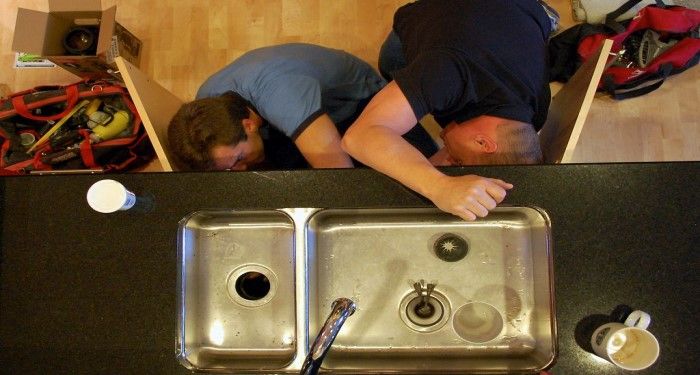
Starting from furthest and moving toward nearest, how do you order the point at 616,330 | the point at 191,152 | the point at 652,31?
1. the point at 652,31
2. the point at 191,152
3. the point at 616,330

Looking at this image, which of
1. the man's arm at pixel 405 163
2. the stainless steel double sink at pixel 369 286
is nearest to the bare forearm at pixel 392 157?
the man's arm at pixel 405 163

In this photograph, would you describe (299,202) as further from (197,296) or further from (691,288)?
(691,288)

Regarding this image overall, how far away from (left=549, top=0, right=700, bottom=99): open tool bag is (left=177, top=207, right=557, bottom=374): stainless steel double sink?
3.26 ft

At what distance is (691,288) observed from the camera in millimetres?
910

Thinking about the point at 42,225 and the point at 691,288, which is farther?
the point at 42,225

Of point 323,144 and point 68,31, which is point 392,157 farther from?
point 68,31

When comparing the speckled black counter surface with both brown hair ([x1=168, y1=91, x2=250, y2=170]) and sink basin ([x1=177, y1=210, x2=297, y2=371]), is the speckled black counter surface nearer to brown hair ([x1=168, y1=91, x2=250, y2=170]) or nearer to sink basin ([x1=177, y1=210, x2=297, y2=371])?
sink basin ([x1=177, y1=210, x2=297, y2=371])

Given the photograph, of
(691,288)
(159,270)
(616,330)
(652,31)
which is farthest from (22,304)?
(652,31)

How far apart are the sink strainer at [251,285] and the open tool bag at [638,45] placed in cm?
129

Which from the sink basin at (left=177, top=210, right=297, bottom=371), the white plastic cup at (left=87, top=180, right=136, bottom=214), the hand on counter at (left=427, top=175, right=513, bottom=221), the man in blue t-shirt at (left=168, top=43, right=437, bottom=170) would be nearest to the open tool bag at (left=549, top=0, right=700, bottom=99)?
the man in blue t-shirt at (left=168, top=43, right=437, bottom=170)

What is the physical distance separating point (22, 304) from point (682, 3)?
2.23 metres

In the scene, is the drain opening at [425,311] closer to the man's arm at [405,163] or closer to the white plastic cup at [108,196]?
the man's arm at [405,163]

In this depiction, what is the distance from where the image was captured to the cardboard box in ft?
5.91

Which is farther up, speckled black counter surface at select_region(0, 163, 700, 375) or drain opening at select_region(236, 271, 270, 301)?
speckled black counter surface at select_region(0, 163, 700, 375)
